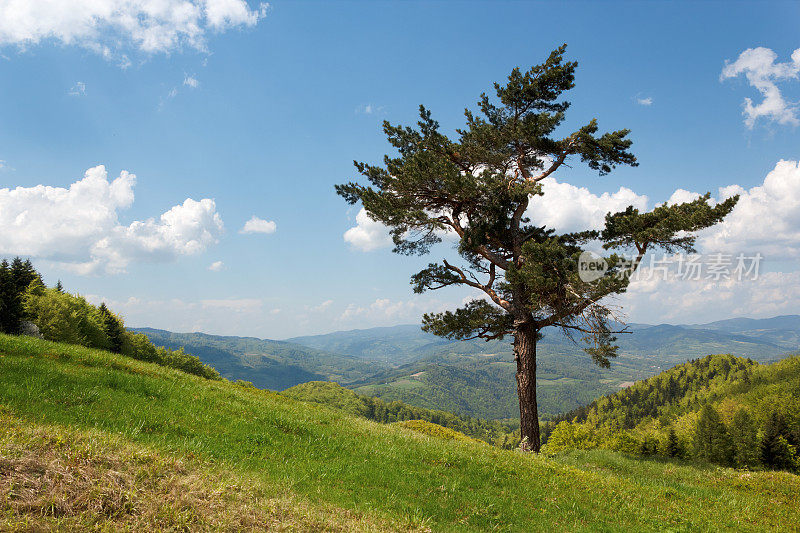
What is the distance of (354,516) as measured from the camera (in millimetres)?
6484

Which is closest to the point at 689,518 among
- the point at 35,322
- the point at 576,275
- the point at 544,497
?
the point at 544,497

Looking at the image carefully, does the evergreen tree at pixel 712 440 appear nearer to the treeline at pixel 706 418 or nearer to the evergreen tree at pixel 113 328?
the treeline at pixel 706 418

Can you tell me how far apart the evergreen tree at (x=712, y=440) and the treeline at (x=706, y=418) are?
0.47 feet

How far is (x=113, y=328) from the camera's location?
172 feet

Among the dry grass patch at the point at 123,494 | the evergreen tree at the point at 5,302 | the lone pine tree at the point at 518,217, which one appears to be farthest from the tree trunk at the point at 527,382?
the evergreen tree at the point at 5,302

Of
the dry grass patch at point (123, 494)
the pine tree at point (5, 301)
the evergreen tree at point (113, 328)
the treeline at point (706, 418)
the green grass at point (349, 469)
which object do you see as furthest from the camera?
the treeline at point (706, 418)

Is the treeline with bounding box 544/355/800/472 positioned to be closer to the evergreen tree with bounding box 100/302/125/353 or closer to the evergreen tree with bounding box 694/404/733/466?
the evergreen tree with bounding box 694/404/733/466

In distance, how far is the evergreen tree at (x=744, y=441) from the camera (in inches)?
2295

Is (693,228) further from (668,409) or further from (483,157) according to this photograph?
(668,409)

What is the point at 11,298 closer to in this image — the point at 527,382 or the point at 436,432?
the point at 436,432

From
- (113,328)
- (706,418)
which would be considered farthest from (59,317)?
(706,418)

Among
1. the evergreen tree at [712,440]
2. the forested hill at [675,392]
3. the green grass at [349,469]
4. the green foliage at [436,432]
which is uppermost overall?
the green grass at [349,469]

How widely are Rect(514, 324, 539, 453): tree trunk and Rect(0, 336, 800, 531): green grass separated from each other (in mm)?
4205

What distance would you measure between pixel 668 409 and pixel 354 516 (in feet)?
629
